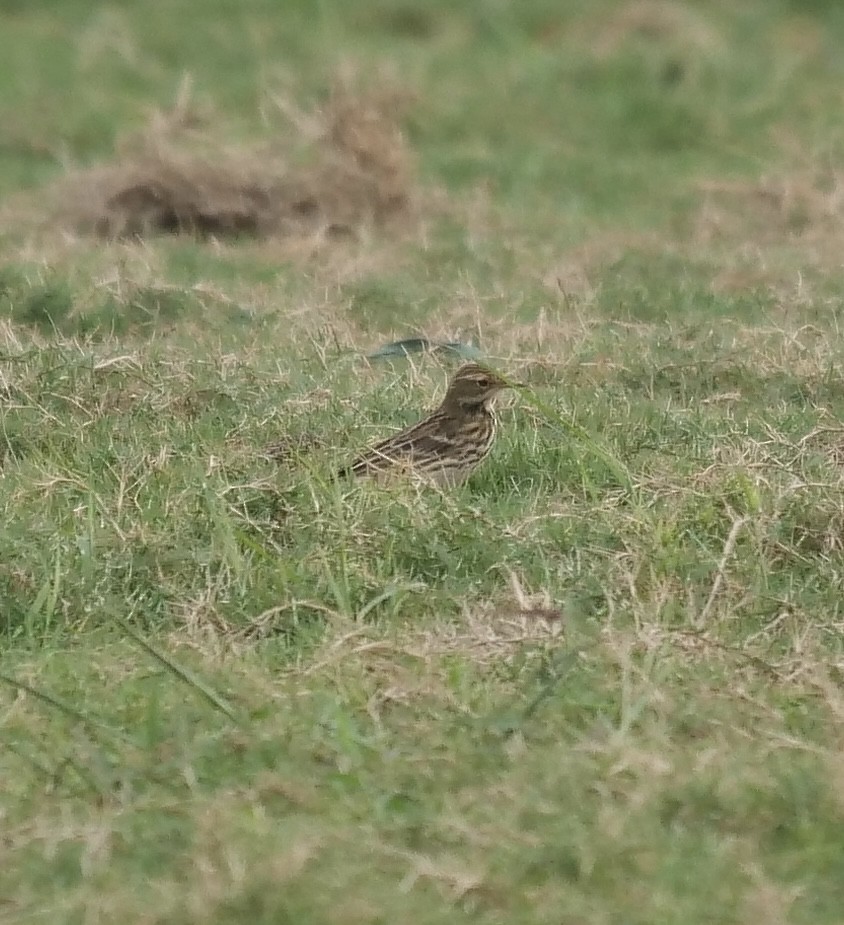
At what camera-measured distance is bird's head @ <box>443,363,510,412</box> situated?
712 centimetres

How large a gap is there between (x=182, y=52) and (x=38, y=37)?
1.26 metres

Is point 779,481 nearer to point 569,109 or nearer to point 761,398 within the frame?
point 761,398

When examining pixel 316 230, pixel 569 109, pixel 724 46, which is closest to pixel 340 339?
pixel 316 230

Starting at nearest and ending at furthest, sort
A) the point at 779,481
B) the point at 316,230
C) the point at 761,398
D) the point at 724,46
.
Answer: the point at 779,481 < the point at 761,398 < the point at 316,230 < the point at 724,46

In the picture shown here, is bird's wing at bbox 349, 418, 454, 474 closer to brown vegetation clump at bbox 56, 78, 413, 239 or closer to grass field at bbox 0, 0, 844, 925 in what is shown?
grass field at bbox 0, 0, 844, 925

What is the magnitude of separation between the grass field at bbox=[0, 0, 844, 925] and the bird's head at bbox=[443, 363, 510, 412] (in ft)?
0.52

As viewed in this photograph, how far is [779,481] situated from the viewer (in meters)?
6.27

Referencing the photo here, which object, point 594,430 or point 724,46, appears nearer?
point 594,430

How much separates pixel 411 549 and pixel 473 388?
1432 millimetres

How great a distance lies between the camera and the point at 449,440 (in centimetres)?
682

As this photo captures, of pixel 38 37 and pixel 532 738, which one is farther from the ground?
pixel 532 738

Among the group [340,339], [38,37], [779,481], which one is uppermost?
[779,481]

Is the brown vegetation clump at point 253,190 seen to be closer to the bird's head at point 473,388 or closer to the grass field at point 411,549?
the grass field at point 411,549

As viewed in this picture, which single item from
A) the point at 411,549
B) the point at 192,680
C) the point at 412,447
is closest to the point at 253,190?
the point at 412,447
